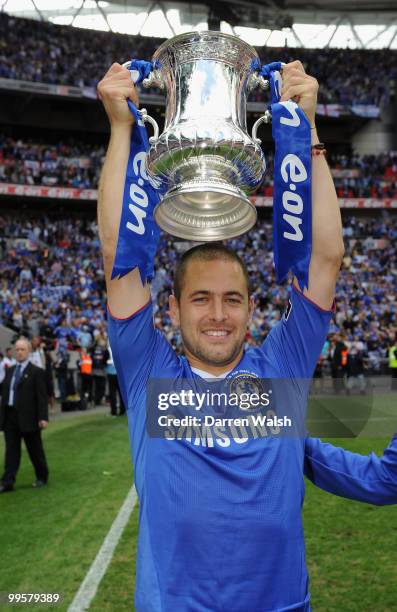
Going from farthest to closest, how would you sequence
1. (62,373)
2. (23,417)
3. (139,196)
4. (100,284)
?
(100,284) < (62,373) < (23,417) < (139,196)

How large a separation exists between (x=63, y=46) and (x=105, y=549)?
35.6 metres

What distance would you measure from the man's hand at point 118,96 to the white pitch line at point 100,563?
334cm

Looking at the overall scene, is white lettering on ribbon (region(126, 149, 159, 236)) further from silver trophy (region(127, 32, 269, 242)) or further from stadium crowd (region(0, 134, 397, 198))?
stadium crowd (region(0, 134, 397, 198))

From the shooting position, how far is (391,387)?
2.25 m

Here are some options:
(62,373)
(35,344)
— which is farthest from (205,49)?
(62,373)

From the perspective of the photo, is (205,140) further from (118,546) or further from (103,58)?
(103,58)

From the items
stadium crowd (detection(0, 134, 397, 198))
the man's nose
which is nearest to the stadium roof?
stadium crowd (detection(0, 134, 397, 198))

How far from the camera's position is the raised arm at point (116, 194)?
2.11 m

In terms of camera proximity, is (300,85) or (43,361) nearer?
(300,85)

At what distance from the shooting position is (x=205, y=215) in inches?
89.4

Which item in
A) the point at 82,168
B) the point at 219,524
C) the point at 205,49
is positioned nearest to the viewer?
the point at 219,524

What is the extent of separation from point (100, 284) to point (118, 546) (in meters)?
21.1

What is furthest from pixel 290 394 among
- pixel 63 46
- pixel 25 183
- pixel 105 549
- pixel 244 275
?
pixel 63 46

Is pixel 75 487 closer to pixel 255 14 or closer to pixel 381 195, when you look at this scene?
pixel 381 195
